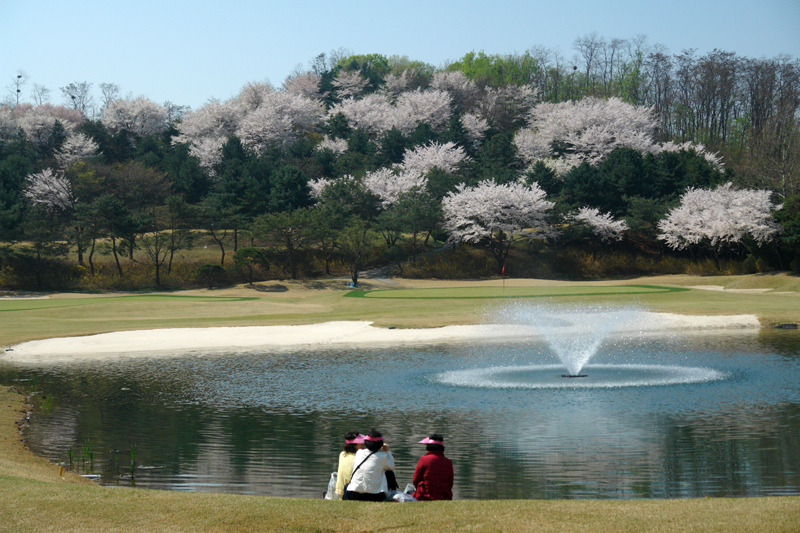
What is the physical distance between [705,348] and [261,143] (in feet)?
309

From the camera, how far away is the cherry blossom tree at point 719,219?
221ft

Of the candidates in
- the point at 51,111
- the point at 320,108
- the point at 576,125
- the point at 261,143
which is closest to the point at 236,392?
the point at 576,125

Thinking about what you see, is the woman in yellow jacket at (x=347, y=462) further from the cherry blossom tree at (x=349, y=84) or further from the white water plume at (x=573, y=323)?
the cherry blossom tree at (x=349, y=84)

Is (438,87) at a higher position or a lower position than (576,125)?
higher

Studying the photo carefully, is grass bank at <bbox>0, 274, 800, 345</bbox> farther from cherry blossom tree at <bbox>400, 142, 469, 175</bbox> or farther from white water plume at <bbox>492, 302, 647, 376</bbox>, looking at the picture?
cherry blossom tree at <bbox>400, 142, 469, 175</bbox>

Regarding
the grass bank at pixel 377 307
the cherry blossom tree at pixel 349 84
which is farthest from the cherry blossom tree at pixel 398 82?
the grass bank at pixel 377 307

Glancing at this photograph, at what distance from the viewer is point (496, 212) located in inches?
3091

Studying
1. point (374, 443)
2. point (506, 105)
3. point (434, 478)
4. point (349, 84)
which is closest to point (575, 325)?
point (434, 478)

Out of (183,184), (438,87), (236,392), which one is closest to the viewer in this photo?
(236,392)

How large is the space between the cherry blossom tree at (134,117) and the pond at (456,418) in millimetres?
105189

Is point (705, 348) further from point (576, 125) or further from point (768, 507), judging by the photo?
point (576, 125)

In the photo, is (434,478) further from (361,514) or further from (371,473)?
(361,514)

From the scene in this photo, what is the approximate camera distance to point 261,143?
371ft

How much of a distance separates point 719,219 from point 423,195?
31.6 meters
